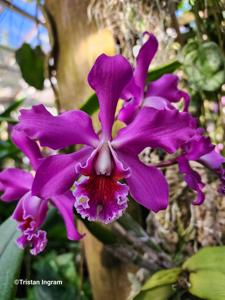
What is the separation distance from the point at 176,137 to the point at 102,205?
181 millimetres

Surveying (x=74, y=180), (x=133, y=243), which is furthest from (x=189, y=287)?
(x=74, y=180)

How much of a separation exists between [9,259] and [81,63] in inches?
27.3

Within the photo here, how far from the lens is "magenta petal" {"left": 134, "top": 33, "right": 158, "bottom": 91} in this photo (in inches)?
32.0

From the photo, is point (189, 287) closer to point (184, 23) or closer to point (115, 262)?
point (115, 262)

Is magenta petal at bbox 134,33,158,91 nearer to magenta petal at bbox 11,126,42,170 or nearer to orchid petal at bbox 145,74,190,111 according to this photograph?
orchid petal at bbox 145,74,190,111

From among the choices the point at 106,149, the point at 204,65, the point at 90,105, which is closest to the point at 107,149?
the point at 106,149

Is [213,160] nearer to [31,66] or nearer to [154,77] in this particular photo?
[154,77]

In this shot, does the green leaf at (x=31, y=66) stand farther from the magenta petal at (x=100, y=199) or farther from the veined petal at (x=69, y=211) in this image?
the magenta petal at (x=100, y=199)

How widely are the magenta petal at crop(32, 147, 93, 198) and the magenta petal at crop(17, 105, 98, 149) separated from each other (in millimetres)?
29

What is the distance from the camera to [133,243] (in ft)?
3.44

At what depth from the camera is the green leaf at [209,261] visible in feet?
2.57

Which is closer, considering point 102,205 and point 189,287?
point 102,205

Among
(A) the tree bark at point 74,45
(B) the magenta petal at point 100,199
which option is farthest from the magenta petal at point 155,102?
(A) the tree bark at point 74,45

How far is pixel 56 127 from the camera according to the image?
2.20 ft
